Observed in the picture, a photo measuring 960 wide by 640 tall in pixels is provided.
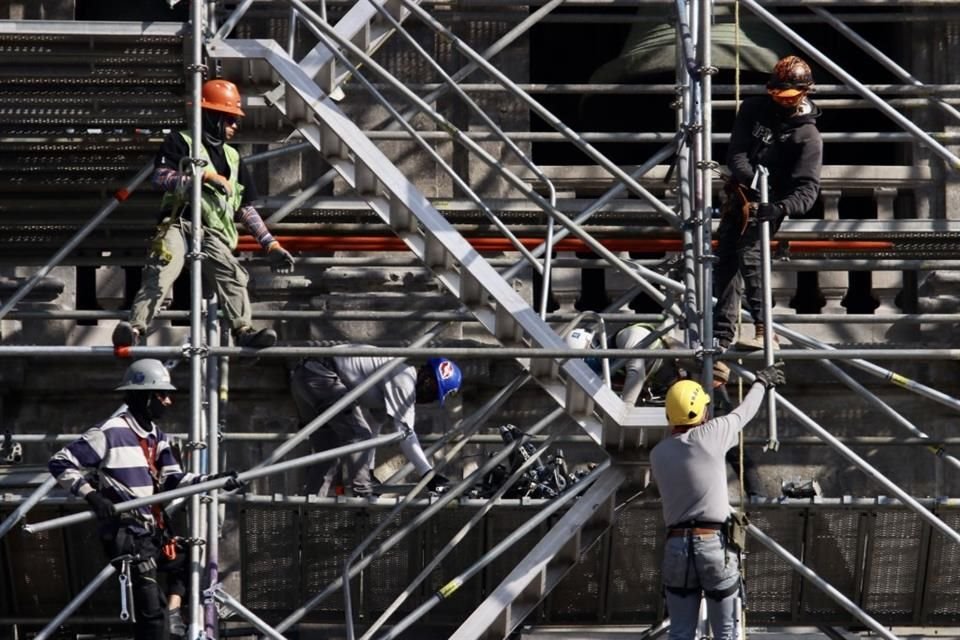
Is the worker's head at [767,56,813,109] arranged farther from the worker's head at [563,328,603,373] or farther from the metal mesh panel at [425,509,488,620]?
the metal mesh panel at [425,509,488,620]

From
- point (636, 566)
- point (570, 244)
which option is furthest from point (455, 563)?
point (570, 244)

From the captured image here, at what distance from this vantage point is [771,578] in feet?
70.6

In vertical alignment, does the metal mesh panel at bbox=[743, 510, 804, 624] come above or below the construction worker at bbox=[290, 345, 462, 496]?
below

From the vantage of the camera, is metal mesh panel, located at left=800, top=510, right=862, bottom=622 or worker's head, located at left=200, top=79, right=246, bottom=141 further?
metal mesh panel, located at left=800, top=510, right=862, bottom=622

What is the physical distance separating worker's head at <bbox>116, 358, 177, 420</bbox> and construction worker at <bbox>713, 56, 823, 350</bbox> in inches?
135

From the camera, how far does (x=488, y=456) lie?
73.6ft

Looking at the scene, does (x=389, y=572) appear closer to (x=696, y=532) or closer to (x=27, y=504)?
(x=27, y=504)

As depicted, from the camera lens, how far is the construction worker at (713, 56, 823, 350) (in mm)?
19844

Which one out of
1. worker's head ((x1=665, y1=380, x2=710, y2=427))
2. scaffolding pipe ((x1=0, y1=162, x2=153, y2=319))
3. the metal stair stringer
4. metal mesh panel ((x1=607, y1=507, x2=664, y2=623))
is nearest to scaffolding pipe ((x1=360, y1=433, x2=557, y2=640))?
metal mesh panel ((x1=607, y1=507, x2=664, y2=623))

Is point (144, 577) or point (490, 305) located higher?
point (490, 305)

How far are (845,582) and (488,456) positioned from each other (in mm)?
2697

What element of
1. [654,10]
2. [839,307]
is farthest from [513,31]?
[839,307]

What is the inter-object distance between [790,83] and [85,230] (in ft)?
15.5

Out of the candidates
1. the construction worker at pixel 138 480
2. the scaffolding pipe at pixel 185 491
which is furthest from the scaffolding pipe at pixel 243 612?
the scaffolding pipe at pixel 185 491
